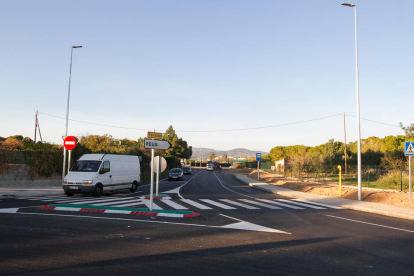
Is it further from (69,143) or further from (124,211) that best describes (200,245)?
(69,143)

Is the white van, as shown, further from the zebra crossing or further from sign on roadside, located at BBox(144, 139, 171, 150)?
sign on roadside, located at BBox(144, 139, 171, 150)

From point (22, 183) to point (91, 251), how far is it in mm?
19934

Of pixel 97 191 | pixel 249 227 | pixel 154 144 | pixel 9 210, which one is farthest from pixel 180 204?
pixel 9 210

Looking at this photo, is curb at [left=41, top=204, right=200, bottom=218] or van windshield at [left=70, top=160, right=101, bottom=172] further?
van windshield at [left=70, top=160, right=101, bottom=172]

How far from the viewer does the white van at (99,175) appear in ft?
55.4

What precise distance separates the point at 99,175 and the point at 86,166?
108 centimetres

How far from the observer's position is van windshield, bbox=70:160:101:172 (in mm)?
17719

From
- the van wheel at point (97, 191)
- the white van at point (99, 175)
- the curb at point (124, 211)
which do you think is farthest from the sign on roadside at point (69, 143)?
the curb at point (124, 211)

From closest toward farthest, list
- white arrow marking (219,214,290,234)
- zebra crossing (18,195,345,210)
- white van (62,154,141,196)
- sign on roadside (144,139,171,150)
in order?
white arrow marking (219,214,290,234) → sign on roadside (144,139,171,150) → zebra crossing (18,195,345,210) → white van (62,154,141,196)

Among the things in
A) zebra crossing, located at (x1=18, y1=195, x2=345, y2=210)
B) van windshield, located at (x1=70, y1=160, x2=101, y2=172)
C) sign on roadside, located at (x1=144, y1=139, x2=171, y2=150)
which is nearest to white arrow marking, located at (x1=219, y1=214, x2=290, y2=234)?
zebra crossing, located at (x1=18, y1=195, x2=345, y2=210)

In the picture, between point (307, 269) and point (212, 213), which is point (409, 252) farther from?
point (212, 213)

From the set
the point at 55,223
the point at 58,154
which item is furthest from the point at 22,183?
the point at 55,223

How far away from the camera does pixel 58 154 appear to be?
24906 mm

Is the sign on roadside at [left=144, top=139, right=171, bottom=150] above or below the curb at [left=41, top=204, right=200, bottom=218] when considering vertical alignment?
above
